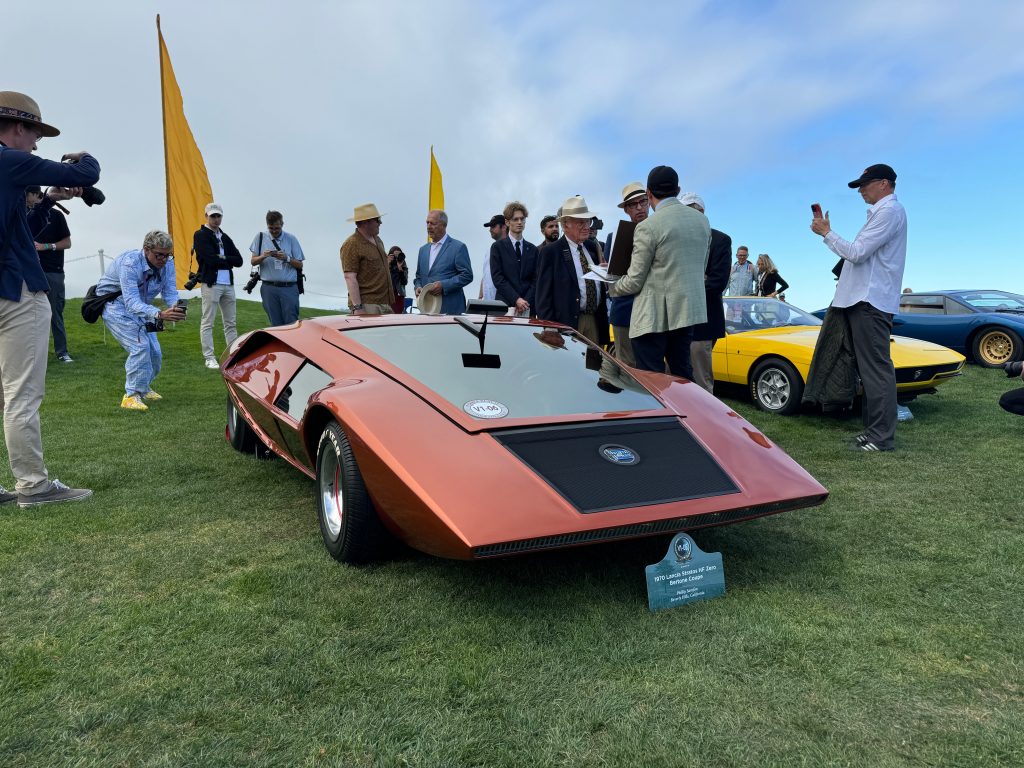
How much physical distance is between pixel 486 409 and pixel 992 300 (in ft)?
35.2

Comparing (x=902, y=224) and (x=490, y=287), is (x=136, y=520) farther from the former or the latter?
(x=902, y=224)

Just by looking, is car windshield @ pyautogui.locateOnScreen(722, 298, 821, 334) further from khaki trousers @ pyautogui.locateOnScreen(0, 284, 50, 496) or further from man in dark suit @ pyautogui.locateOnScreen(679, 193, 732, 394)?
khaki trousers @ pyautogui.locateOnScreen(0, 284, 50, 496)

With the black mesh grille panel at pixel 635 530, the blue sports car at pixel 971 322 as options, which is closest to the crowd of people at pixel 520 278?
the black mesh grille panel at pixel 635 530

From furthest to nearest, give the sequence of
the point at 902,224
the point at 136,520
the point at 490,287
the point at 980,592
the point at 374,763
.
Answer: the point at 490,287 → the point at 902,224 → the point at 136,520 → the point at 980,592 → the point at 374,763

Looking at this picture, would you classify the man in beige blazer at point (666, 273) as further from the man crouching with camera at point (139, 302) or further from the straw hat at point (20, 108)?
the man crouching with camera at point (139, 302)

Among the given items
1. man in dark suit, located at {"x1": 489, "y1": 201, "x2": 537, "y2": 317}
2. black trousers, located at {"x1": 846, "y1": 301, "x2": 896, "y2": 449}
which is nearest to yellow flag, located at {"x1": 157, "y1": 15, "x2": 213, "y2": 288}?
man in dark suit, located at {"x1": 489, "y1": 201, "x2": 537, "y2": 317}

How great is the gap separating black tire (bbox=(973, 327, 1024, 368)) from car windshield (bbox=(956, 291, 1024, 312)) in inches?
20.2

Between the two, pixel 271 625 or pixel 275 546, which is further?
pixel 275 546

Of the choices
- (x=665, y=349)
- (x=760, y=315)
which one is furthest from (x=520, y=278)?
(x=760, y=315)

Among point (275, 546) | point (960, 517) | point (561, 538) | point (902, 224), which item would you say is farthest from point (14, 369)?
point (902, 224)

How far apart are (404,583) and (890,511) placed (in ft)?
8.23

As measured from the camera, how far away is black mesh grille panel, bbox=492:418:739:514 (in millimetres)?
2451

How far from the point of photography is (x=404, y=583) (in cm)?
265

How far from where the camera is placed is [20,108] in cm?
354
